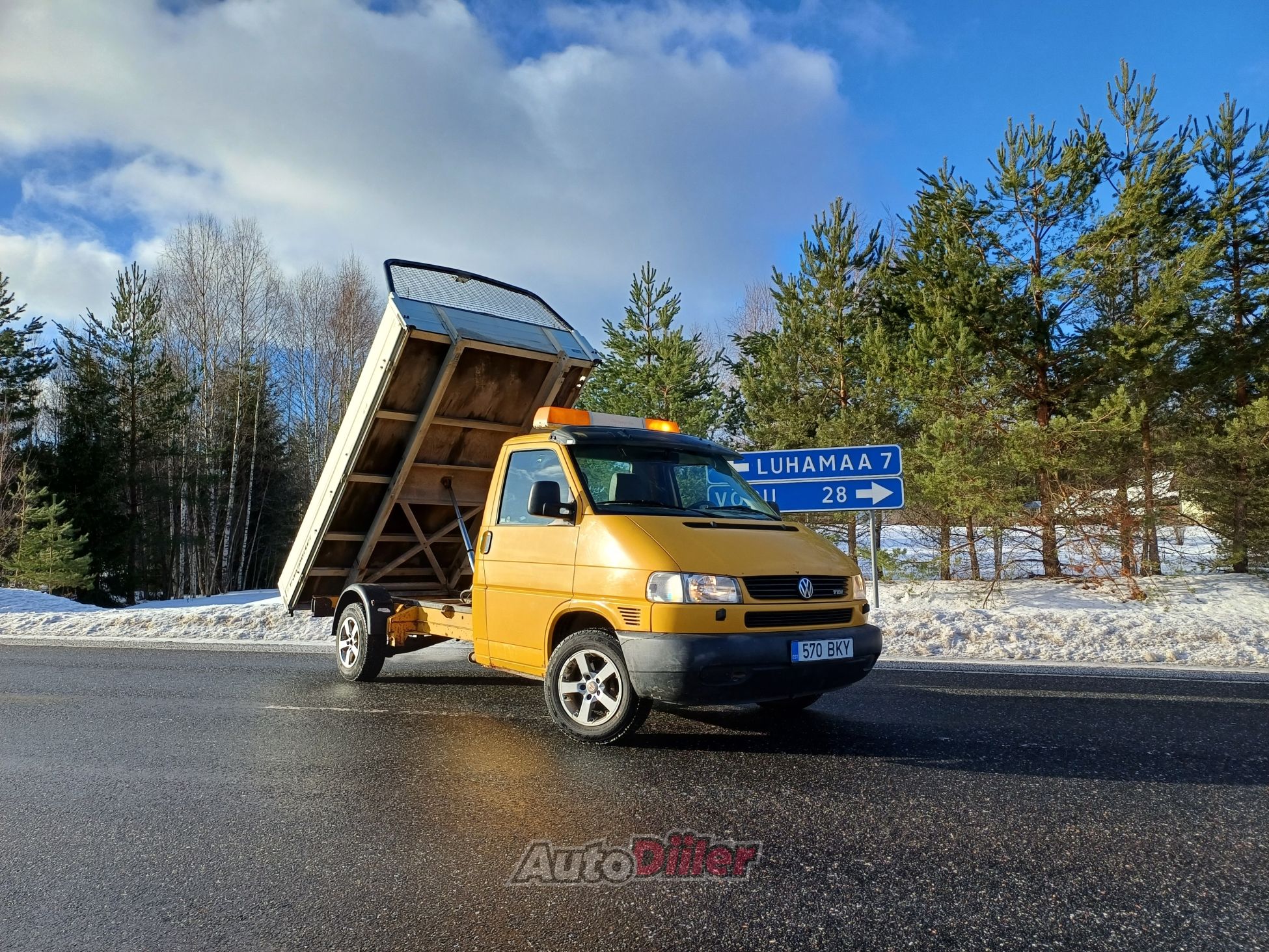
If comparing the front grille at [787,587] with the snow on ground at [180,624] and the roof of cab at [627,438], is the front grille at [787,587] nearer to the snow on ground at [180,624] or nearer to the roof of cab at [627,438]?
the roof of cab at [627,438]

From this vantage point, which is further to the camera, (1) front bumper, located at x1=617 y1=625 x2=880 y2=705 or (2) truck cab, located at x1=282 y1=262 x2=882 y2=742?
(2) truck cab, located at x1=282 y1=262 x2=882 y2=742

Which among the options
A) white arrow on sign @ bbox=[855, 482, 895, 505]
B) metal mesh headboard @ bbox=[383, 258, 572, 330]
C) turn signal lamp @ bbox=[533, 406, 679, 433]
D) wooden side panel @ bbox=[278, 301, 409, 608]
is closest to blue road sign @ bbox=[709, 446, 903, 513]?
white arrow on sign @ bbox=[855, 482, 895, 505]

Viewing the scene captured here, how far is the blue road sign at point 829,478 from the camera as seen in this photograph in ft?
35.1

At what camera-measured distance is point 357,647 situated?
24.7ft

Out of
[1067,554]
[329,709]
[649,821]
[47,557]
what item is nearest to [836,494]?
[1067,554]

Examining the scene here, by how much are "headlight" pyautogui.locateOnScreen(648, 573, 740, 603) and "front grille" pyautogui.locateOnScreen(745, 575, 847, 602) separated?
115mm

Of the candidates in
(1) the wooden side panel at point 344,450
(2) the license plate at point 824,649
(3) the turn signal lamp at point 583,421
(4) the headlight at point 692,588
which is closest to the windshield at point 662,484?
(3) the turn signal lamp at point 583,421

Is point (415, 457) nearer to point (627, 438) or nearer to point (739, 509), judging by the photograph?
point (627, 438)

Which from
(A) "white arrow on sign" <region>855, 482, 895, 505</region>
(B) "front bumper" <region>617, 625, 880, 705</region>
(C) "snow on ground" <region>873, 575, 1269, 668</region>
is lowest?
(C) "snow on ground" <region>873, 575, 1269, 668</region>

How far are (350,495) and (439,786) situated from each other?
151 inches

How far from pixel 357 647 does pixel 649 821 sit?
4.59m

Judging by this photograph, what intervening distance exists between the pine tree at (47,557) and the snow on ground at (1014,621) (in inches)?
261

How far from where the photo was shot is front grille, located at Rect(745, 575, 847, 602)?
4715 millimetres

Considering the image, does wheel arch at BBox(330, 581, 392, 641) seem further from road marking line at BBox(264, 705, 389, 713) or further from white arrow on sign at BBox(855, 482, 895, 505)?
white arrow on sign at BBox(855, 482, 895, 505)
